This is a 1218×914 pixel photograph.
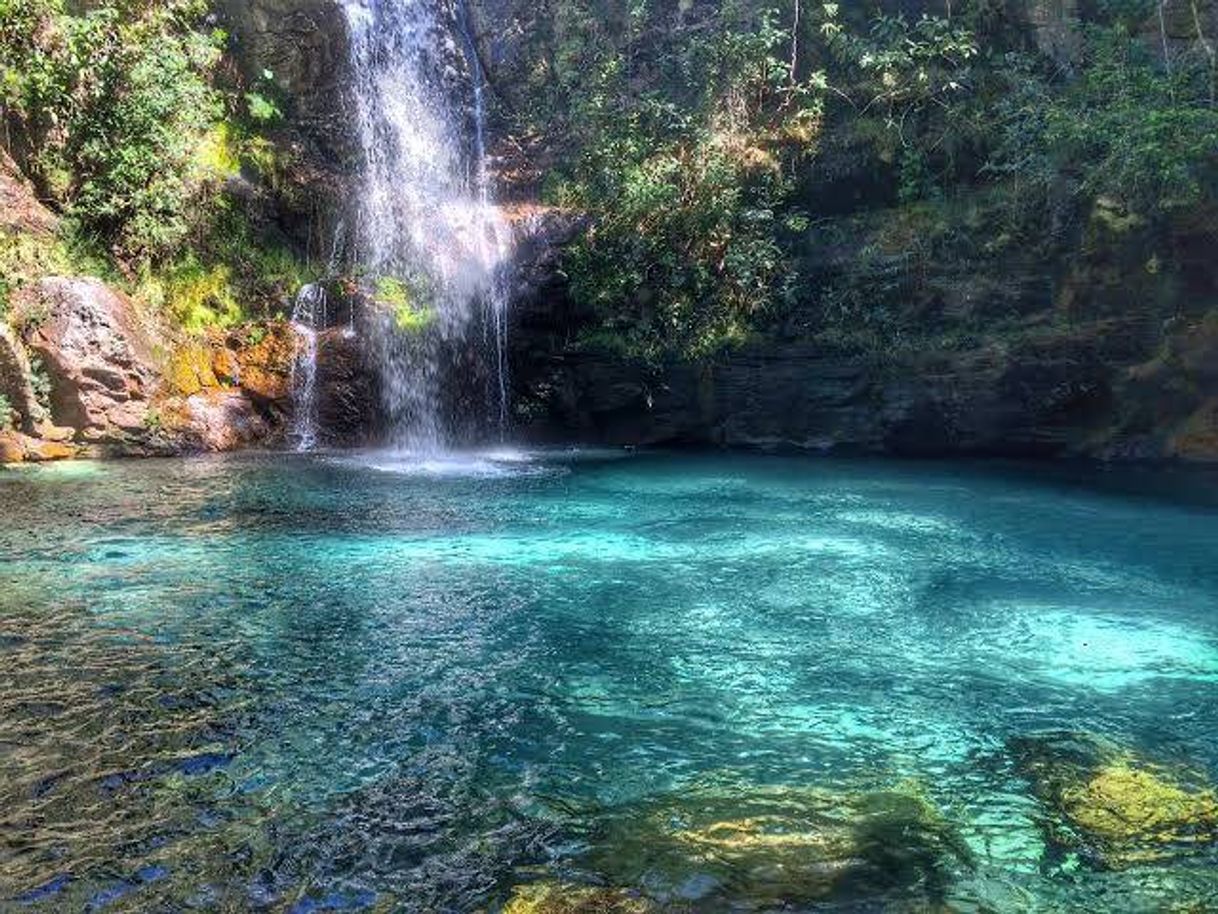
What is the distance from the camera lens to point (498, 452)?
17281 mm

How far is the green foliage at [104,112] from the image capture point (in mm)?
15891

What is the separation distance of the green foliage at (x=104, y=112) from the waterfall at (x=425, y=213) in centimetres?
370

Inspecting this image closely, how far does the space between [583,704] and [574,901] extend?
6.36ft

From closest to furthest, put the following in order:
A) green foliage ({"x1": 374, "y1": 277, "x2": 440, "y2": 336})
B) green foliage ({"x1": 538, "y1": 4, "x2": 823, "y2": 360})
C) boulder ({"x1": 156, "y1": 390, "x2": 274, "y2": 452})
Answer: boulder ({"x1": 156, "y1": 390, "x2": 274, "y2": 452})
green foliage ({"x1": 538, "y1": 4, "x2": 823, "y2": 360})
green foliage ({"x1": 374, "y1": 277, "x2": 440, "y2": 336})

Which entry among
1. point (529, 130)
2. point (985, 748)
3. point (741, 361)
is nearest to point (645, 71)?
point (529, 130)

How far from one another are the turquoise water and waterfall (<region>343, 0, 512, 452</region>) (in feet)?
23.9

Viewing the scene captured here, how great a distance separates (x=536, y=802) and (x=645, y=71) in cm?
1943

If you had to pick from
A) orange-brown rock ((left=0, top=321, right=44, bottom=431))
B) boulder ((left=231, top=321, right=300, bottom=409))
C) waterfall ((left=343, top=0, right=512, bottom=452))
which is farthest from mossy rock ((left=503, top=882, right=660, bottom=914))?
boulder ((left=231, top=321, right=300, bottom=409))

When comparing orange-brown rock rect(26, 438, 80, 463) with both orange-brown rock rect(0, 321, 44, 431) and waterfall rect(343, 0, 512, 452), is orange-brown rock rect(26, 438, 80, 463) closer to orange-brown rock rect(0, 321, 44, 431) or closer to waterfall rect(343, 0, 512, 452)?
orange-brown rock rect(0, 321, 44, 431)

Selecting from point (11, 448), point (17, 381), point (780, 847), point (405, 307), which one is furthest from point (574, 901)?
point (405, 307)

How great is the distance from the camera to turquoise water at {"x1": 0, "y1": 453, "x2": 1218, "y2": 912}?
144 inches

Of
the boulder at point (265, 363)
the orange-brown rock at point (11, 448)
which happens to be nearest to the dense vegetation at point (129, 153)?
the boulder at point (265, 363)

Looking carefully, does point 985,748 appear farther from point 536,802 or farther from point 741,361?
point 741,361

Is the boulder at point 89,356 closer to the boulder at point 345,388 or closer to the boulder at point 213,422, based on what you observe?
the boulder at point 213,422
